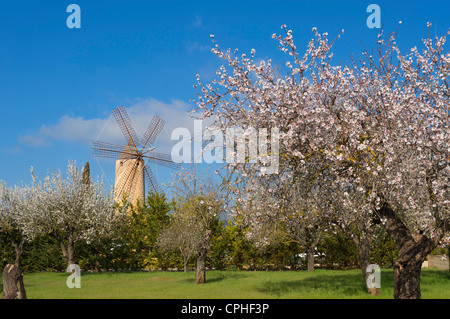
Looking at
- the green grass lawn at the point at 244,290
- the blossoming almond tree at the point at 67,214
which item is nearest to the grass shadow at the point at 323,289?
the green grass lawn at the point at 244,290

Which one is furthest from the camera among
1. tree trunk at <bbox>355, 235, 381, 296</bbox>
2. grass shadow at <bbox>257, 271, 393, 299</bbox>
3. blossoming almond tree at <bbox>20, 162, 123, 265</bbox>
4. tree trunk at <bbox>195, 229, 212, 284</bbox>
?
blossoming almond tree at <bbox>20, 162, 123, 265</bbox>

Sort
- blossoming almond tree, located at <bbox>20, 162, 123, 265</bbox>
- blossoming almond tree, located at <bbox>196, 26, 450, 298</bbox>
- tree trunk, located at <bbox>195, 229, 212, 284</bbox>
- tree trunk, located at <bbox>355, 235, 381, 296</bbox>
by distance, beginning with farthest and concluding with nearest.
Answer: blossoming almond tree, located at <bbox>20, 162, 123, 265</bbox>, tree trunk, located at <bbox>195, 229, 212, 284</bbox>, tree trunk, located at <bbox>355, 235, 381, 296</bbox>, blossoming almond tree, located at <bbox>196, 26, 450, 298</bbox>

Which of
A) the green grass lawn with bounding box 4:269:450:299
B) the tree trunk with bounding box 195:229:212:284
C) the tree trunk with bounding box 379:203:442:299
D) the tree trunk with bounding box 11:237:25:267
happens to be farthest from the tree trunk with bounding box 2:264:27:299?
the tree trunk with bounding box 11:237:25:267

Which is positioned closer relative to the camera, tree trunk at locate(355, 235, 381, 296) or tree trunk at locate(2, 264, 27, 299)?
tree trunk at locate(2, 264, 27, 299)

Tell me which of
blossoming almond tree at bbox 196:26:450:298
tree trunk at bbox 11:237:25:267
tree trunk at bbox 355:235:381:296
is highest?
blossoming almond tree at bbox 196:26:450:298

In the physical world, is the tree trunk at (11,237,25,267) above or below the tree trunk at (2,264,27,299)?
below

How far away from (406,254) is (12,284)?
41.1 ft

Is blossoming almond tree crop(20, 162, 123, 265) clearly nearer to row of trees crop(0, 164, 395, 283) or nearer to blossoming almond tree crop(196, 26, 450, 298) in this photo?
row of trees crop(0, 164, 395, 283)

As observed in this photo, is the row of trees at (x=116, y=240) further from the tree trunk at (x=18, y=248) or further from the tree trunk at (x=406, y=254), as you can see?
the tree trunk at (x=406, y=254)

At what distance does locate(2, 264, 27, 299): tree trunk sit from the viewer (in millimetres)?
13320

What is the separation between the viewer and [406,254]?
12.9 meters

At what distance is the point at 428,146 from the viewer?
10.7 m

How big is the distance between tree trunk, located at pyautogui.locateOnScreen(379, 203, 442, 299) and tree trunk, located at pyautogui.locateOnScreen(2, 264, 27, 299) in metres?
11.9

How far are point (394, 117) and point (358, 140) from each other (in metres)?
1.09
